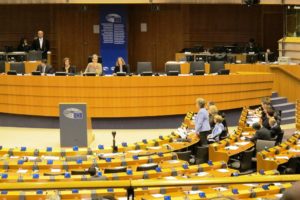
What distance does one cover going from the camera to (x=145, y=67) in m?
19.7

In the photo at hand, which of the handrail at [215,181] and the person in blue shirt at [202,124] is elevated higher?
A: the handrail at [215,181]

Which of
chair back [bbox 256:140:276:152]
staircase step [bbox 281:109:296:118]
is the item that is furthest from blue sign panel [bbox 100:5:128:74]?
chair back [bbox 256:140:276:152]

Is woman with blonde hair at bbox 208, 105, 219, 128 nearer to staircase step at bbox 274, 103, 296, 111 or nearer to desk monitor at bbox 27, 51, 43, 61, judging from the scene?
staircase step at bbox 274, 103, 296, 111

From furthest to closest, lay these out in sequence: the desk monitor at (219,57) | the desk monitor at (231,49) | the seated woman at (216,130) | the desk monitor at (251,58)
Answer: the desk monitor at (231,49) < the desk monitor at (251,58) < the desk monitor at (219,57) < the seated woman at (216,130)

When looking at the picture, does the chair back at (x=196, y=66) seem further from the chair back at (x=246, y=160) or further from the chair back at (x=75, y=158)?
the chair back at (x=75, y=158)

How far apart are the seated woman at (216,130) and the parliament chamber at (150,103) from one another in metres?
0.04

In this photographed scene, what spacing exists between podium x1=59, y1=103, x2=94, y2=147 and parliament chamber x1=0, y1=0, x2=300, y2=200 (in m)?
0.02

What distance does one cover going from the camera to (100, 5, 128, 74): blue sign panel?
2405 centimetres

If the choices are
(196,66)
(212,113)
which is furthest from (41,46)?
(212,113)

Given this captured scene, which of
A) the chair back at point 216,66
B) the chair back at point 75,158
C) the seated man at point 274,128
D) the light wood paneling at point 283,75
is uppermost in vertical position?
the chair back at point 216,66

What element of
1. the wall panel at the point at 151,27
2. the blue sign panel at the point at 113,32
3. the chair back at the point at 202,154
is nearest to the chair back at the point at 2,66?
the wall panel at the point at 151,27

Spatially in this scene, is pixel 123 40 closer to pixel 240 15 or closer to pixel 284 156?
pixel 240 15

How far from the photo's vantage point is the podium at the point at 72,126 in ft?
49.2

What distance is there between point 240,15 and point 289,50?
3688 mm
